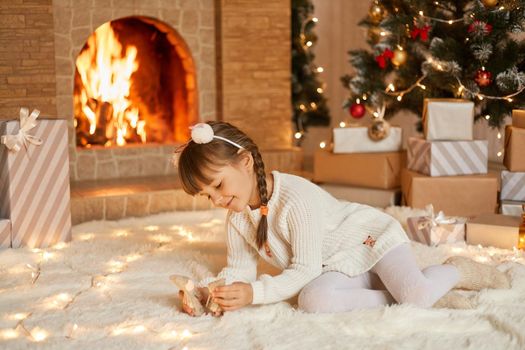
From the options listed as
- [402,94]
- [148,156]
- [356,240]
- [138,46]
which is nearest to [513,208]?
[402,94]

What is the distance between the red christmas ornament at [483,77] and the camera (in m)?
3.10

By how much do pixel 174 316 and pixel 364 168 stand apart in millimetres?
1699

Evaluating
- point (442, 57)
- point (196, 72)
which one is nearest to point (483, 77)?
point (442, 57)

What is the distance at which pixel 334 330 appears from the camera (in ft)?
5.64

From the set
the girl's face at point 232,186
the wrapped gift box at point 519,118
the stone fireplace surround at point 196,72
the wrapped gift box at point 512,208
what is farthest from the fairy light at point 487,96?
the girl's face at point 232,186

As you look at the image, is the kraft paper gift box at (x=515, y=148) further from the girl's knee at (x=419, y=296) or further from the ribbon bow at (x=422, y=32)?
the girl's knee at (x=419, y=296)

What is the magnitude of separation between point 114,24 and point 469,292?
8.42ft

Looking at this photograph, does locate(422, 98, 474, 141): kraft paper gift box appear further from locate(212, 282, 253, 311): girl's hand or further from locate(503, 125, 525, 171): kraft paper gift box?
locate(212, 282, 253, 311): girl's hand

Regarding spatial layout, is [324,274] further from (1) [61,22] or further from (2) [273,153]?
(1) [61,22]

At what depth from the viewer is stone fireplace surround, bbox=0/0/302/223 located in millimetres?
3336

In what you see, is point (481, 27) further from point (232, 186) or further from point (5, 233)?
point (5, 233)

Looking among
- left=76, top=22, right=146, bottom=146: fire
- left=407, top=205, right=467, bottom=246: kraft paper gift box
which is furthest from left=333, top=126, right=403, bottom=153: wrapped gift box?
left=76, top=22, right=146, bottom=146: fire

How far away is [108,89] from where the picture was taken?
3826 mm

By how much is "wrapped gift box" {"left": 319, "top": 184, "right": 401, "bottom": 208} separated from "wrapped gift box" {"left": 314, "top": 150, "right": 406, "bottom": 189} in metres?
0.03
